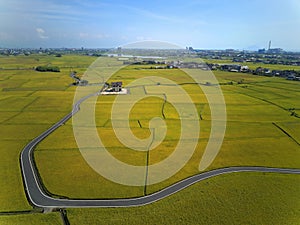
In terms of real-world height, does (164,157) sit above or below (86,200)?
above

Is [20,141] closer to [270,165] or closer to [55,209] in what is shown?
[55,209]

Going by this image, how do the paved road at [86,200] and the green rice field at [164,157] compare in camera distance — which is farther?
the paved road at [86,200]

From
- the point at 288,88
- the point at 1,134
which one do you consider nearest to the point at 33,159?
the point at 1,134

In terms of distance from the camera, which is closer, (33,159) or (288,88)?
(33,159)

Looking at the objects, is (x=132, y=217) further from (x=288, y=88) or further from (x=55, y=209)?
(x=288, y=88)

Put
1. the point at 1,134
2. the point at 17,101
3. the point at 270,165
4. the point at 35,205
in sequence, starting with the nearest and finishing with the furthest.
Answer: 1. the point at 35,205
2. the point at 270,165
3. the point at 1,134
4. the point at 17,101

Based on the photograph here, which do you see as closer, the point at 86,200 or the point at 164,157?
the point at 86,200

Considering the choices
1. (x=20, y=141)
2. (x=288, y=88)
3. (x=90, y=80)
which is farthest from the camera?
(x=90, y=80)

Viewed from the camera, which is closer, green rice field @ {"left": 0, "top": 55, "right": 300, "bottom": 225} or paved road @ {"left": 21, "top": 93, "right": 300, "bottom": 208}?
green rice field @ {"left": 0, "top": 55, "right": 300, "bottom": 225}

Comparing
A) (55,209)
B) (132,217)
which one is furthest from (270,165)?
(55,209)
